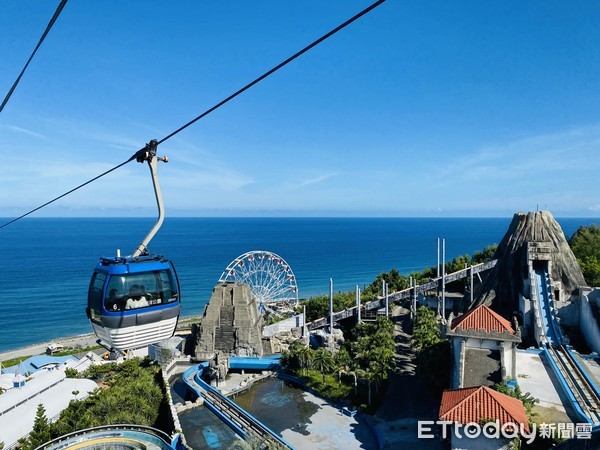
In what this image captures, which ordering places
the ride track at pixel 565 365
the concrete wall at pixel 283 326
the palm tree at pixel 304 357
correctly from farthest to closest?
the concrete wall at pixel 283 326 < the palm tree at pixel 304 357 < the ride track at pixel 565 365

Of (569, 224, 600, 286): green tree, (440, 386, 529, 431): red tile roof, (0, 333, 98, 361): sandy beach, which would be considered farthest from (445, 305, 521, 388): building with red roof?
(0, 333, 98, 361): sandy beach

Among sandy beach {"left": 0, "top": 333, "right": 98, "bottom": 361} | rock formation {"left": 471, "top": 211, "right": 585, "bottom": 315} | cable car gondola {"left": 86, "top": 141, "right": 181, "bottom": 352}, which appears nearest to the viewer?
cable car gondola {"left": 86, "top": 141, "right": 181, "bottom": 352}

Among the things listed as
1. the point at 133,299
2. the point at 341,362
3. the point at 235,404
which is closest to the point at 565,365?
the point at 341,362

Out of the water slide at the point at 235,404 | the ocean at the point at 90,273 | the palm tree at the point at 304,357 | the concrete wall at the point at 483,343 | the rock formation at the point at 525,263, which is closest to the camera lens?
the concrete wall at the point at 483,343

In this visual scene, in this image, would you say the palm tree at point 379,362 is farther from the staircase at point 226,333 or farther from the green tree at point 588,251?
the green tree at point 588,251

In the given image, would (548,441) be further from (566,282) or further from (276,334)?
(276,334)

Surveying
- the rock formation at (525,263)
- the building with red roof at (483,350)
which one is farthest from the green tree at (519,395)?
the rock formation at (525,263)

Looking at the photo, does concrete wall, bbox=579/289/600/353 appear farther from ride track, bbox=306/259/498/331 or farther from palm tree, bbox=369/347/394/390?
ride track, bbox=306/259/498/331
